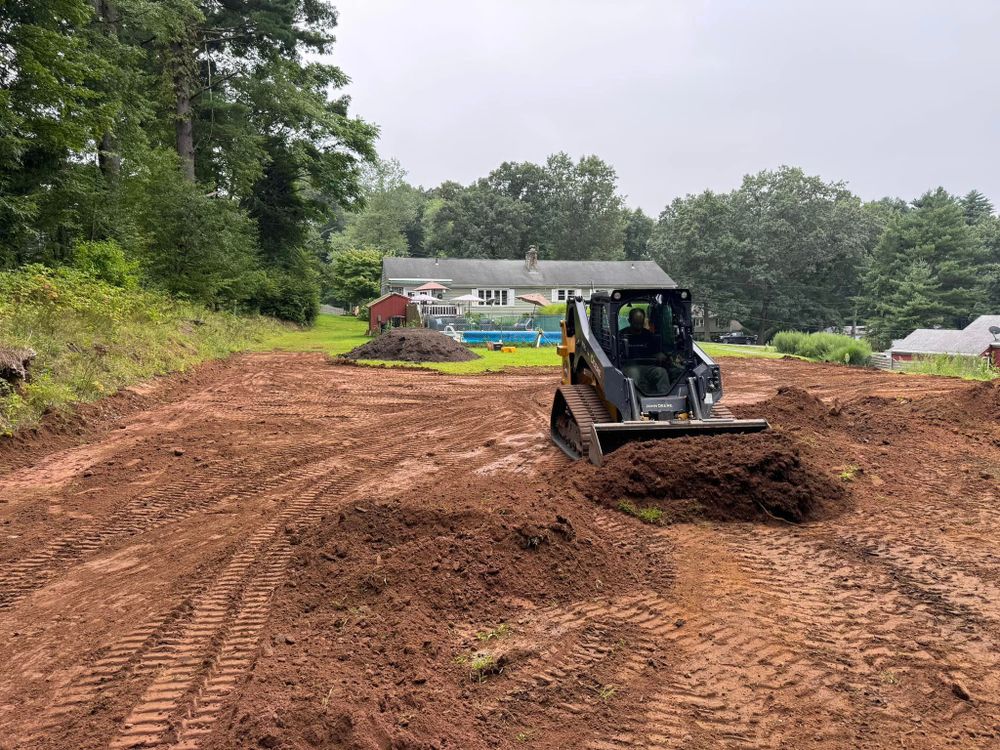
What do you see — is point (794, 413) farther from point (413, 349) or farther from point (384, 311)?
point (384, 311)

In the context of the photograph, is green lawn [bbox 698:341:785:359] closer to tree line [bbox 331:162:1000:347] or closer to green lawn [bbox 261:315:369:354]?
green lawn [bbox 261:315:369:354]

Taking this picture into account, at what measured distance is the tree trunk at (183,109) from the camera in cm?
2600

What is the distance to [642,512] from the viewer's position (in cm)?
597

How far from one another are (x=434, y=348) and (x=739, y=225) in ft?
146

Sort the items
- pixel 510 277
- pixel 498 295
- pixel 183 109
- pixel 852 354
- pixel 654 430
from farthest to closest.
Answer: pixel 510 277 → pixel 498 295 → pixel 183 109 → pixel 852 354 → pixel 654 430

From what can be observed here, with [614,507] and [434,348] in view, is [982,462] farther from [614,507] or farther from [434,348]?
[434,348]

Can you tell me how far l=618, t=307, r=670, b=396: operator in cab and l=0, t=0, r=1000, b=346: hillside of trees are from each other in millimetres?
14254

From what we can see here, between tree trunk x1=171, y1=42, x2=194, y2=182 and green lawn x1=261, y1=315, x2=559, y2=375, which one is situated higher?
tree trunk x1=171, y1=42, x2=194, y2=182

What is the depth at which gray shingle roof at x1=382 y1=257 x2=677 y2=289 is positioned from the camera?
1901 inches

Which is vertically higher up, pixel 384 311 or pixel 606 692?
pixel 384 311

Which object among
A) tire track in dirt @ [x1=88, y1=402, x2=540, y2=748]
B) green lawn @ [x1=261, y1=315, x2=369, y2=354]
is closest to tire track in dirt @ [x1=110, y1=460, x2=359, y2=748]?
tire track in dirt @ [x1=88, y1=402, x2=540, y2=748]

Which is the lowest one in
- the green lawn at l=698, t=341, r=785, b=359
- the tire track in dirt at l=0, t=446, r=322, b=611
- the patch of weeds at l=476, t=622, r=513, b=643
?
the green lawn at l=698, t=341, r=785, b=359

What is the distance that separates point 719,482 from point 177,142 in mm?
30444

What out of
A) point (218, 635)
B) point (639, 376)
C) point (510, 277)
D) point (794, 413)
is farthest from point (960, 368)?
point (510, 277)
